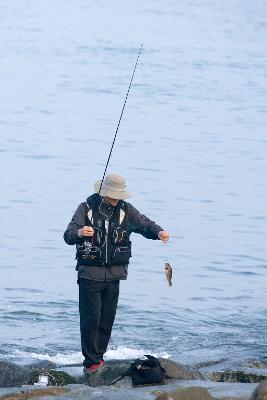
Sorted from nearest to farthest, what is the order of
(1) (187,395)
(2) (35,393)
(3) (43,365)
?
(1) (187,395) → (2) (35,393) → (3) (43,365)

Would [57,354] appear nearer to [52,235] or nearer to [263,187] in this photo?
[52,235]

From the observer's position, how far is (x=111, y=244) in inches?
400

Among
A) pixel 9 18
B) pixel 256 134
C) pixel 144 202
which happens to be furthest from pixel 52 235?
pixel 9 18

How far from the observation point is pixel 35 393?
8898 millimetres

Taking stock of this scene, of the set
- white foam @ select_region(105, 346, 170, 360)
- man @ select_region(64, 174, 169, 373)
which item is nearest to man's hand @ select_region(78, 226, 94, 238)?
man @ select_region(64, 174, 169, 373)

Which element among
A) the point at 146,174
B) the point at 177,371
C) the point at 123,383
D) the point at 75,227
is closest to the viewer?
the point at 123,383

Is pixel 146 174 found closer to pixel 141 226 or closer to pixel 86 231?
pixel 141 226

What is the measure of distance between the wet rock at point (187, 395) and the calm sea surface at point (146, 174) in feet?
12.6

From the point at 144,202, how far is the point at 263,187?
12.2ft

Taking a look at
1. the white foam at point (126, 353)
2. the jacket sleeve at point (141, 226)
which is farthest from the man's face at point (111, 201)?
the white foam at point (126, 353)

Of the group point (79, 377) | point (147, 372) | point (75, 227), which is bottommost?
point (79, 377)

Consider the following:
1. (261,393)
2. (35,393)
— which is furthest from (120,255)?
(261,393)

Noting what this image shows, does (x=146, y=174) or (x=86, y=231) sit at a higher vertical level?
(x=86, y=231)

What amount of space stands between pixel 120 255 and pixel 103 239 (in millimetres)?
190
